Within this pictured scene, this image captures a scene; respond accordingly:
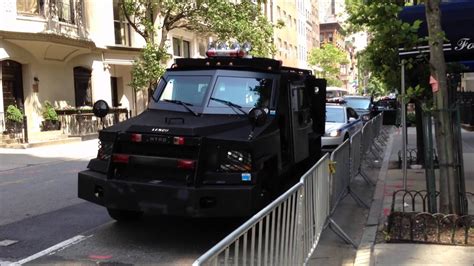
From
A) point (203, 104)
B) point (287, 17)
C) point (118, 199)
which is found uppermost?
point (287, 17)

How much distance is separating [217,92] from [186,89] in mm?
497

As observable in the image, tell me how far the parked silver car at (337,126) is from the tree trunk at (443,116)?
885cm

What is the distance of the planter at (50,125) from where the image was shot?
23.3 metres

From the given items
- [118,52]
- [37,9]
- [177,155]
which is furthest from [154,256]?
[118,52]

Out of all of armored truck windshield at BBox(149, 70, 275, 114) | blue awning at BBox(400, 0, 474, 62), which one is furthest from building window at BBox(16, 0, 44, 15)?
blue awning at BBox(400, 0, 474, 62)

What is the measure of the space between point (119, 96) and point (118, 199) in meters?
25.6

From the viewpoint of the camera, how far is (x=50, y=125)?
2334 centimetres

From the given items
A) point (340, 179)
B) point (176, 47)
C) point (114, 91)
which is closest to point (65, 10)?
point (114, 91)

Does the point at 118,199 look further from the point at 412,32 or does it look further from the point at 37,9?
the point at 37,9

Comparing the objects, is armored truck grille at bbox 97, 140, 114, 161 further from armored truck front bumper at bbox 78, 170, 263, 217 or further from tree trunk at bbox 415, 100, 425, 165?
tree trunk at bbox 415, 100, 425, 165

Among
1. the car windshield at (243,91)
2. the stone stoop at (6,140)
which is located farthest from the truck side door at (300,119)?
the stone stoop at (6,140)

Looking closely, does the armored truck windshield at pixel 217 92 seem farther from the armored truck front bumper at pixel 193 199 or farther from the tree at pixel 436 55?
the tree at pixel 436 55

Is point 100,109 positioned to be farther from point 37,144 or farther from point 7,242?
point 37,144

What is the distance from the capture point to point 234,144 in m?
5.98
